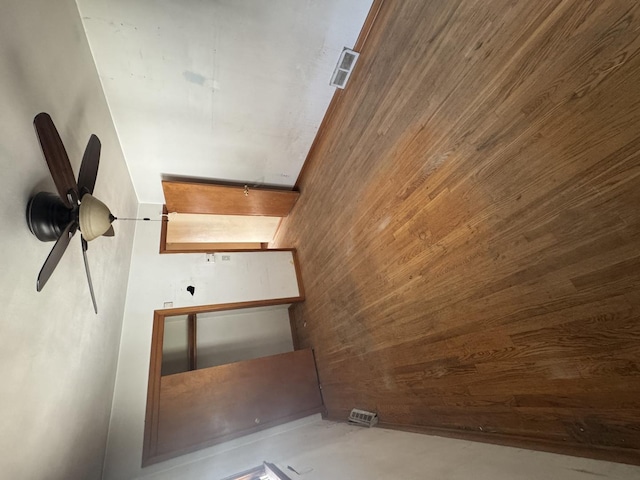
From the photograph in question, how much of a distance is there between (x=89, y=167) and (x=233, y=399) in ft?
7.89

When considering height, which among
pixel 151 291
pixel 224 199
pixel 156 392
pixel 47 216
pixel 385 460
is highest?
pixel 224 199

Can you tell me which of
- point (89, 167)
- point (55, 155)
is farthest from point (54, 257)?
point (89, 167)

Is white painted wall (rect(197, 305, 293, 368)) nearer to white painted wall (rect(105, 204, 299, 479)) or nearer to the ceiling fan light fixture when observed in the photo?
white painted wall (rect(105, 204, 299, 479))

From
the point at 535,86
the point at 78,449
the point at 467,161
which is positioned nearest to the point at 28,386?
the point at 78,449

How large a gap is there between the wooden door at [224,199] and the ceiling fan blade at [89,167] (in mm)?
1535

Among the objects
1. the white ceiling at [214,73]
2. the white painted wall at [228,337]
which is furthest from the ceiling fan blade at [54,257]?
the white painted wall at [228,337]

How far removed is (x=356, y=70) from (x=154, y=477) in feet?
12.6

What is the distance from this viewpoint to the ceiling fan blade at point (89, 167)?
4.45 feet

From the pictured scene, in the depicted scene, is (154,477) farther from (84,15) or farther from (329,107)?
(329,107)

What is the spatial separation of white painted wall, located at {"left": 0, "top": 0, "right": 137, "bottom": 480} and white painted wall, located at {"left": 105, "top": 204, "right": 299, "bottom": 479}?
212 millimetres

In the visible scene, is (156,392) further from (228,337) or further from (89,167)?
(89,167)

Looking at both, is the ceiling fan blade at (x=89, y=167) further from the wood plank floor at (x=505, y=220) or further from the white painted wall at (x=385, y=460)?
the white painted wall at (x=385, y=460)

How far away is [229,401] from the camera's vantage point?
Result: 8.64 feet

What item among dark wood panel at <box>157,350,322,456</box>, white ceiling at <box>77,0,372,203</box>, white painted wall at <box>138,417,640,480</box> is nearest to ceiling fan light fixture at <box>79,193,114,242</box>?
white ceiling at <box>77,0,372,203</box>
